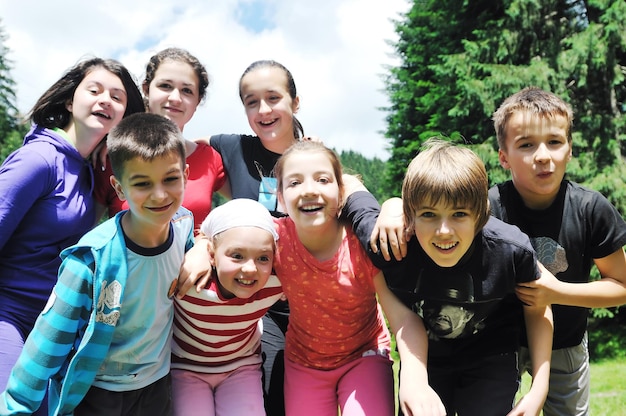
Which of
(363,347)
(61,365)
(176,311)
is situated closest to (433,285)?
(363,347)

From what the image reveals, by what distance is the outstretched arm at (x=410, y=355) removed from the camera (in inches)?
93.9

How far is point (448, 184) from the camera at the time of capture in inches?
93.4

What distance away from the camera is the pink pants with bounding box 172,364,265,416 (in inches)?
105

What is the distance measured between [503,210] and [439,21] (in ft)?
43.8

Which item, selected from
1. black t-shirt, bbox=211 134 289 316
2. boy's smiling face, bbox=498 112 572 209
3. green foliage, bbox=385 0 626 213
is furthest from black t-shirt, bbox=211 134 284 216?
green foliage, bbox=385 0 626 213

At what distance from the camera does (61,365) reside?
2.35 metres

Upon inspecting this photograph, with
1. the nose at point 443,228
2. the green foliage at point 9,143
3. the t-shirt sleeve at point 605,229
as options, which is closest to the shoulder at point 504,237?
the nose at point 443,228

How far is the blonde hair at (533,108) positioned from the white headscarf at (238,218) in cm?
146

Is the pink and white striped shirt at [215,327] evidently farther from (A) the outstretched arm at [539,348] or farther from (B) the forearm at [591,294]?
(B) the forearm at [591,294]

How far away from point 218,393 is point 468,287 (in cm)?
143

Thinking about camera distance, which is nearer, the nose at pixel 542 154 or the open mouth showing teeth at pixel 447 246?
the open mouth showing teeth at pixel 447 246

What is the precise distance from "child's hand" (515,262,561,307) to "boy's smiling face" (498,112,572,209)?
0.54 meters

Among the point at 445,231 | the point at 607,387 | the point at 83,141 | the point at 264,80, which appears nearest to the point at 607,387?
the point at 607,387

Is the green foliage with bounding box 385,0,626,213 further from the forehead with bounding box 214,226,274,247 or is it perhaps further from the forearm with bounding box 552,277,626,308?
the forehead with bounding box 214,226,274,247
